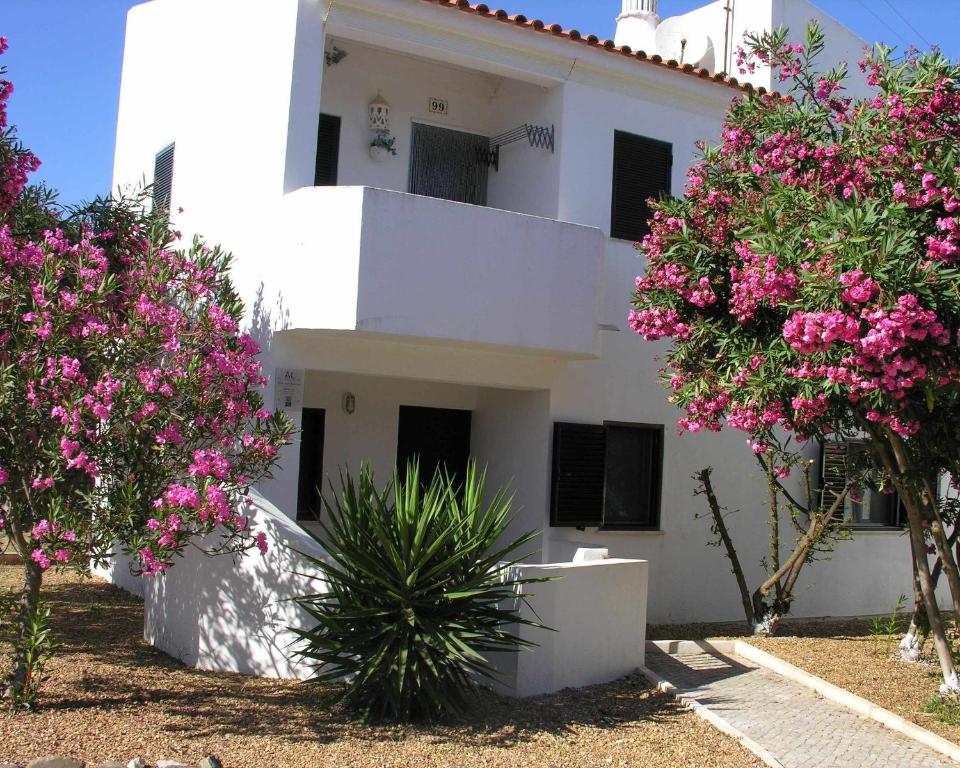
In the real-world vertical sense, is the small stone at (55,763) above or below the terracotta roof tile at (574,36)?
below

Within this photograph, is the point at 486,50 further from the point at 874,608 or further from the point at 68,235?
the point at 874,608

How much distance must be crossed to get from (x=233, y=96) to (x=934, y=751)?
31.3 feet

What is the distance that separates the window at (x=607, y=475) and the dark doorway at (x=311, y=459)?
291 centimetres

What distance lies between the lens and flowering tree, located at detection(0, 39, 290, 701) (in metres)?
7.76

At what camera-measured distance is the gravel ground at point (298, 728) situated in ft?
24.3

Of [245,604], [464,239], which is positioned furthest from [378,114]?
[245,604]

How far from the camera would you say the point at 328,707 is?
8391 millimetres

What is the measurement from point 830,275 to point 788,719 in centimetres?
389

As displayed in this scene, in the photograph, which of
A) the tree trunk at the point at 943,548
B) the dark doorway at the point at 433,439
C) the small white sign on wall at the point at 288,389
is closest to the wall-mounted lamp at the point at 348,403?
the dark doorway at the point at 433,439

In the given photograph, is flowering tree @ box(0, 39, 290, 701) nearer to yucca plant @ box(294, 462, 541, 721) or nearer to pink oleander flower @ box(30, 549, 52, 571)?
pink oleander flower @ box(30, 549, 52, 571)

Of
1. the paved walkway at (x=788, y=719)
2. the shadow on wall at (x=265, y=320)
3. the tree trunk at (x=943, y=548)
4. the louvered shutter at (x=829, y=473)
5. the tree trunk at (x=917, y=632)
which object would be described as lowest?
the paved walkway at (x=788, y=719)

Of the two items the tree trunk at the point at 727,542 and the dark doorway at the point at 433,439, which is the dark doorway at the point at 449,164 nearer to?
the dark doorway at the point at 433,439

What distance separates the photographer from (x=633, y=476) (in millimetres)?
13609

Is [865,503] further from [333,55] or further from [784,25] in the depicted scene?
[333,55]
